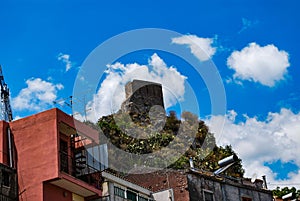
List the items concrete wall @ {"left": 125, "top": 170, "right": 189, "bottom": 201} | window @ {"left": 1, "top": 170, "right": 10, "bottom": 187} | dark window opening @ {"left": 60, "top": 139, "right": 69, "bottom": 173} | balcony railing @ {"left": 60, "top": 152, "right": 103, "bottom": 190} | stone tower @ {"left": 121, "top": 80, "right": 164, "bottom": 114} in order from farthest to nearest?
stone tower @ {"left": 121, "top": 80, "right": 164, "bottom": 114} → concrete wall @ {"left": 125, "top": 170, "right": 189, "bottom": 201} → balcony railing @ {"left": 60, "top": 152, "right": 103, "bottom": 190} → dark window opening @ {"left": 60, "top": 139, "right": 69, "bottom": 173} → window @ {"left": 1, "top": 170, "right": 10, "bottom": 187}

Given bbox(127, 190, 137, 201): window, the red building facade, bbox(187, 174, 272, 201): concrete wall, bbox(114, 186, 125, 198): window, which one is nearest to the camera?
the red building facade

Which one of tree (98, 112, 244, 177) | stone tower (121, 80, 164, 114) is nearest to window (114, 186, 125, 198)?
tree (98, 112, 244, 177)

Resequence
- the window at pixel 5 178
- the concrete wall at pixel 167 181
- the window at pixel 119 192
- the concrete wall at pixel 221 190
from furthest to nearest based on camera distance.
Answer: the concrete wall at pixel 221 190 → the concrete wall at pixel 167 181 → the window at pixel 119 192 → the window at pixel 5 178

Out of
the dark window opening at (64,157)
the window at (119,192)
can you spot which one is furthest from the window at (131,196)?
the dark window opening at (64,157)

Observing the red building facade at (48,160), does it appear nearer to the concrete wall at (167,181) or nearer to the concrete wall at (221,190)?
the concrete wall at (167,181)

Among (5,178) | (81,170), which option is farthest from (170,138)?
(5,178)

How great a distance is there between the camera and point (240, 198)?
142ft

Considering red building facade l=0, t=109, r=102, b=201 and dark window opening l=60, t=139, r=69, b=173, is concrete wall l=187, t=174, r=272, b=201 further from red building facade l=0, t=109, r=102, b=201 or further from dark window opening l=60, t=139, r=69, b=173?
dark window opening l=60, t=139, r=69, b=173

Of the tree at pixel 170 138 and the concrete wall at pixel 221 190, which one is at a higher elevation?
the tree at pixel 170 138

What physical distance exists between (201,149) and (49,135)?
1941 inches

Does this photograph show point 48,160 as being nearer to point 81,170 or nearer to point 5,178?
point 5,178

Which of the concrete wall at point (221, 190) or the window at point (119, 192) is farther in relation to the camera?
the concrete wall at point (221, 190)

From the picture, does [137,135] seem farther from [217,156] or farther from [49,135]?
[49,135]

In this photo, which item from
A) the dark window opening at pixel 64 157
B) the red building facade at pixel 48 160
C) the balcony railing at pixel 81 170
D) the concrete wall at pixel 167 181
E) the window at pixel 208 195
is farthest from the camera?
the window at pixel 208 195
